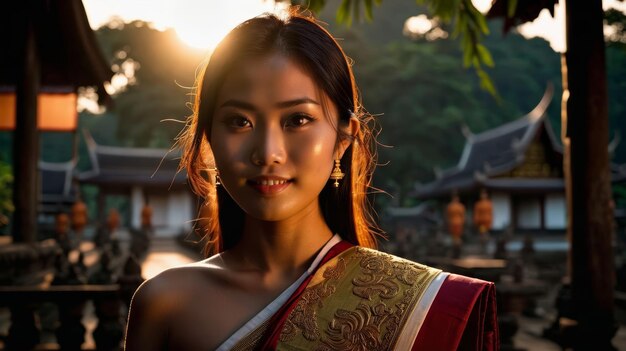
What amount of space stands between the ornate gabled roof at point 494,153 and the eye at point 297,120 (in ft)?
82.7

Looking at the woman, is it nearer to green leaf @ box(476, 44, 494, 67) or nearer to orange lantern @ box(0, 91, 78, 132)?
green leaf @ box(476, 44, 494, 67)

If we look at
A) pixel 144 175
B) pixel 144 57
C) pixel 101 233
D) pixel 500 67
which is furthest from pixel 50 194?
pixel 500 67

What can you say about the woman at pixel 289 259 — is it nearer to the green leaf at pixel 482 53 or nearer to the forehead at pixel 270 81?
the forehead at pixel 270 81

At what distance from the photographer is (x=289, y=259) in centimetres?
181

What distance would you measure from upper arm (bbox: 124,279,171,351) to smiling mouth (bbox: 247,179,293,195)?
36 centimetres

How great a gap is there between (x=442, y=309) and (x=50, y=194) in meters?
42.9

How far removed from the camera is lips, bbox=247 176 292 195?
1.67 metres

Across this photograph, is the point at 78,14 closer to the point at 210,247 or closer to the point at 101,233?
the point at 210,247

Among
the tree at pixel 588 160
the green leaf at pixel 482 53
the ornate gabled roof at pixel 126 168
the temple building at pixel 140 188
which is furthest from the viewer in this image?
the temple building at pixel 140 188

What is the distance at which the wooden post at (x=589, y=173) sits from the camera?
413cm

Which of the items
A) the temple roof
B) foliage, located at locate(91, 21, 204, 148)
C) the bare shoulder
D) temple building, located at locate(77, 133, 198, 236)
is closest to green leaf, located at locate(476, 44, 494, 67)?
the bare shoulder

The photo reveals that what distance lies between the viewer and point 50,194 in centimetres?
4131

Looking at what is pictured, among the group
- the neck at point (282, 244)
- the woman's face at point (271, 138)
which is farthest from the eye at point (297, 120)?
the neck at point (282, 244)

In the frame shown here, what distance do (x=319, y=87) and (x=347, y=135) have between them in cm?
17
